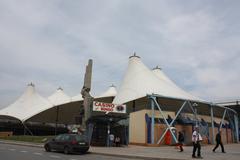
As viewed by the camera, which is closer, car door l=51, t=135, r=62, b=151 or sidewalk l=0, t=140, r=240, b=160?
sidewalk l=0, t=140, r=240, b=160

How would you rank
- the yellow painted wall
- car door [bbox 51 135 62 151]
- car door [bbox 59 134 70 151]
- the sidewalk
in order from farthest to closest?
the yellow painted wall, car door [bbox 51 135 62 151], car door [bbox 59 134 70 151], the sidewalk

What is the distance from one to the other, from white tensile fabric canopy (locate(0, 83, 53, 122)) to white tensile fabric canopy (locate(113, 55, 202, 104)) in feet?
71.2

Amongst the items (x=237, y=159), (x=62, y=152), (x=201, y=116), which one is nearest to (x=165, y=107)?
(x=201, y=116)

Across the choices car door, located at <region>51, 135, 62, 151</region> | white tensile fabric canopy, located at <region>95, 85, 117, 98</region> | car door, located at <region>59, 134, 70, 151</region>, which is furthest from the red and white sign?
white tensile fabric canopy, located at <region>95, 85, 117, 98</region>

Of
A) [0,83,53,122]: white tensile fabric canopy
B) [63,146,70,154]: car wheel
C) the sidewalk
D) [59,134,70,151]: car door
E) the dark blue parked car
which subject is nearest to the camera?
the sidewalk

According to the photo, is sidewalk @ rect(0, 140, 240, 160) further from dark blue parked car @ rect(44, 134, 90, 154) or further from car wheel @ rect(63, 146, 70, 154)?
car wheel @ rect(63, 146, 70, 154)

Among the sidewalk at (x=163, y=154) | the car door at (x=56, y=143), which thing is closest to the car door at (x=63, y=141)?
the car door at (x=56, y=143)

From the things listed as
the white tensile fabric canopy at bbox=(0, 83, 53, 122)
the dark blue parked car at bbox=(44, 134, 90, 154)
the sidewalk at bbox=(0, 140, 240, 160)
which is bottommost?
the sidewalk at bbox=(0, 140, 240, 160)

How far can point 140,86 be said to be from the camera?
4053 centimetres

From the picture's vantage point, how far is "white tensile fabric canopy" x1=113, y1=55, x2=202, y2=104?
128 ft

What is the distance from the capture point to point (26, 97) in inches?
2534

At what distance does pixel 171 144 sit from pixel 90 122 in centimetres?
913

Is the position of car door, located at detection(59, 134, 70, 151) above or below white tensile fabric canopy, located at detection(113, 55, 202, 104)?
below

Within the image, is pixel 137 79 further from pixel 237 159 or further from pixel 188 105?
pixel 237 159
